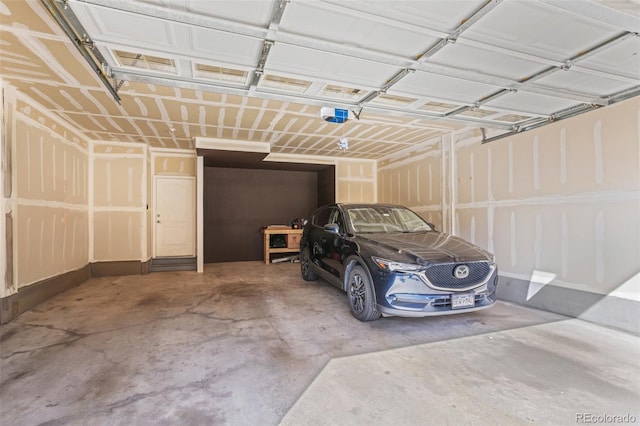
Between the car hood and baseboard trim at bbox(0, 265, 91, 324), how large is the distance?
163 inches

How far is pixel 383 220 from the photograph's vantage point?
428 cm

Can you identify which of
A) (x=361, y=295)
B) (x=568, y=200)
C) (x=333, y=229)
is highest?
(x=568, y=200)

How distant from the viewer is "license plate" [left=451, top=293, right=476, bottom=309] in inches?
118

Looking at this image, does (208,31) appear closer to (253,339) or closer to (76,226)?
(253,339)

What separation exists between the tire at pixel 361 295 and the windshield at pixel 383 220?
659mm

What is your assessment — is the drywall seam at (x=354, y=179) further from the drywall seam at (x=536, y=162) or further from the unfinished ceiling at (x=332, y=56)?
the drywall seam at (x=536, y=162)

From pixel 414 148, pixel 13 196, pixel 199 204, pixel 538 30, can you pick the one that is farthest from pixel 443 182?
pixel 13 196

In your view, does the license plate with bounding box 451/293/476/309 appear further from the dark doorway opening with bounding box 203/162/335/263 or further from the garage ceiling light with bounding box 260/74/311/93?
the dark doorway opening with bounding box 203/162/335/263

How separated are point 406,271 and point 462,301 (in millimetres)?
670

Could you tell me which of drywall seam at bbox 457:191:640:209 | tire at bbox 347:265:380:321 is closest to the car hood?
tire at bbox 347:265:380:321

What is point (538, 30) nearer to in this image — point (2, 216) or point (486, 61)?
point (486, 61)

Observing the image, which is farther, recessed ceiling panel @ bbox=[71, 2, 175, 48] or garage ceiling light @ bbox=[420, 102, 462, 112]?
garage ceiling light @ bbox=[420, 102, 462, 112]

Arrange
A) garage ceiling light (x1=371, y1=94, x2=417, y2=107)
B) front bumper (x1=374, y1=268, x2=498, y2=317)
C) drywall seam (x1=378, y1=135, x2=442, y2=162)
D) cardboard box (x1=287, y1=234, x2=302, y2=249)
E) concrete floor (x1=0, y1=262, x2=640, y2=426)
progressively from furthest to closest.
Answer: cardboard box (x1=287, y1=234, x2=302, y2=249) → drywall seam (x1=378, y1=135, x2=442, y2=162) → garage ceiling light (x1=371, y1=94, x2=417, y2=107) → front bumper (x1=374, y1=268, x2=498, y2=317) → concrete floor (x1=0, y1=262, x2=640, y2=426)

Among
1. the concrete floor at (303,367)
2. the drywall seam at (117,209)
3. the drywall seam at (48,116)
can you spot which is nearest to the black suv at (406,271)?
the concrete floor at (303,367)
